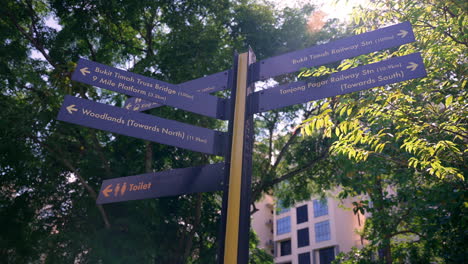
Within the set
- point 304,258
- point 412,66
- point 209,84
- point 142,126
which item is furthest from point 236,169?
point 304,258

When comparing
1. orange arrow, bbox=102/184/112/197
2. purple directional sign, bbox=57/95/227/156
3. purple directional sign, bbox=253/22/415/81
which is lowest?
orange arrow, bbox=102/184/112/197

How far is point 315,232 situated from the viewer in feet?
125

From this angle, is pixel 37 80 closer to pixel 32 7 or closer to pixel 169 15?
pixel 32 7

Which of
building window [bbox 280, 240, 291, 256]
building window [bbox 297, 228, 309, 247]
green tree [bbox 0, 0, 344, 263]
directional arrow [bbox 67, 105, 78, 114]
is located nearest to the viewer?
directional arrow [bbox 67, 105, 78, 114]

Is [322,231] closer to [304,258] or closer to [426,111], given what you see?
[304,258]

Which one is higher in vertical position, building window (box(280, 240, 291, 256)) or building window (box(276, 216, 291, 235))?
building window (box(276, 216, 291, 235))

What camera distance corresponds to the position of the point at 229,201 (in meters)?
3.35

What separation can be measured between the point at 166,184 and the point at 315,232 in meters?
36.5

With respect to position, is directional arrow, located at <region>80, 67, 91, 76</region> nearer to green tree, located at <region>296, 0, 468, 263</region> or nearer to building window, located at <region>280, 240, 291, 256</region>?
green tree, located at <region>296, 0, 468, 263</region>

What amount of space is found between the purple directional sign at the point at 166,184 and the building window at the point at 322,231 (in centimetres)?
3484

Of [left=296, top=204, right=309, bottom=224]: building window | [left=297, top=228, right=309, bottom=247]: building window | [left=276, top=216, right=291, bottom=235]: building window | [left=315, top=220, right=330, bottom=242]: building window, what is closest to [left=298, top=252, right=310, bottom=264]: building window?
[left=297, top=228, right=309, bottom=247]: building window

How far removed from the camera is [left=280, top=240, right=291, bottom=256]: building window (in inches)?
1638

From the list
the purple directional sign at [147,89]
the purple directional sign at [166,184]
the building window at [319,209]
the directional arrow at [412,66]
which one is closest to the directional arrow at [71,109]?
the purple directional sign at [147,89]

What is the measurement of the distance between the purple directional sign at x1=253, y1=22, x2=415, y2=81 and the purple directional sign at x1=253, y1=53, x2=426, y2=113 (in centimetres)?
26
